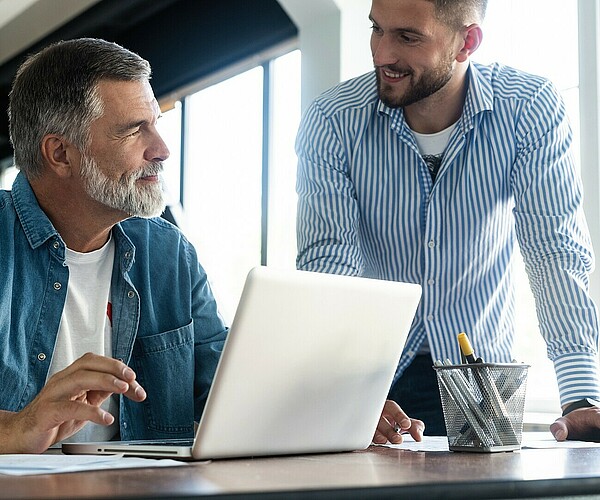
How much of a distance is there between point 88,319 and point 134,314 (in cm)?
9

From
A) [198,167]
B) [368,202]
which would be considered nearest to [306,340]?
[368,202]

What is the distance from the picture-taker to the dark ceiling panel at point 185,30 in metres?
4.82

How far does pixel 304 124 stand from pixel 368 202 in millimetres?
272

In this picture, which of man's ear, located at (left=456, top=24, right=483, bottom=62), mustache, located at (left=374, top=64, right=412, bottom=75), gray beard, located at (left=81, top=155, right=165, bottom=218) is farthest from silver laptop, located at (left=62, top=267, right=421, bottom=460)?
man's ear, located at (left=456, top=24, right=483, bottom=62)

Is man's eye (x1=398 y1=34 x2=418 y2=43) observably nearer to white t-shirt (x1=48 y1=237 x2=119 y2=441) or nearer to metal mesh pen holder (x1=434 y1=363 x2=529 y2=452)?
white t-shirt (x1=48 y1=237 x2=119 y2=441)

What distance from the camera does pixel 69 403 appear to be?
4.11ft

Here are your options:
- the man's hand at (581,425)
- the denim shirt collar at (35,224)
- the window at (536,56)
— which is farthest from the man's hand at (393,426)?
the window at (536,56)

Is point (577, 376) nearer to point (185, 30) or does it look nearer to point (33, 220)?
point (33, 220)

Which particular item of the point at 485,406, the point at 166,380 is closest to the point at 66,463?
the point at 485,406

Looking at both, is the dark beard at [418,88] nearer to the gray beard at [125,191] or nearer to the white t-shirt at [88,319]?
the gray beard at [125,191]

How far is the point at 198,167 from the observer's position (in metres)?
5.54

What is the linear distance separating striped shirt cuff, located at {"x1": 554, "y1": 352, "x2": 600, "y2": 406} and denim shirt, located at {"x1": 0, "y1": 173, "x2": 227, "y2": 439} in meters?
0.70

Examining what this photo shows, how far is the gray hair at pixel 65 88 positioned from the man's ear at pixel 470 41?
0.76 meters

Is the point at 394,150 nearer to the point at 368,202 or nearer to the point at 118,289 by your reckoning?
the point at 368,202
